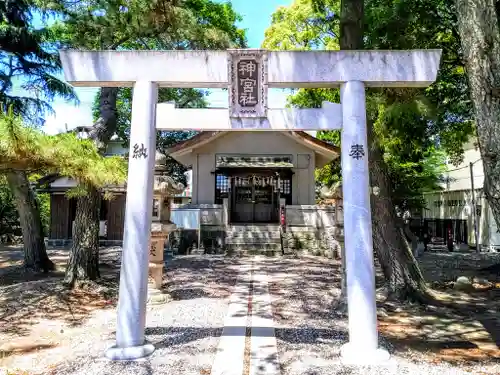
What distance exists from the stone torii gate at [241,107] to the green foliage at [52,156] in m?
1.04

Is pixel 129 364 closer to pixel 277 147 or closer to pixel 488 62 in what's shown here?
pixel 488 62

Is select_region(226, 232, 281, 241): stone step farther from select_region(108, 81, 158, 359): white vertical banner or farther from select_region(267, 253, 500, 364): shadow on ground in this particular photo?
select_region(108, 81, 158, 359): white vertical banner

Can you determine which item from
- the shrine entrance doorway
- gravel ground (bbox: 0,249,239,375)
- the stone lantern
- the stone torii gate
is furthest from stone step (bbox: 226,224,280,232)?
the stone torii gate

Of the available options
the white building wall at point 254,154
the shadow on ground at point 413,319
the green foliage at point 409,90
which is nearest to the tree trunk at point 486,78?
the shadow on ground at point 413,319

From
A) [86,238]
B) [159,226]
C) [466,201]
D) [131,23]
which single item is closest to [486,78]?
[159,226]

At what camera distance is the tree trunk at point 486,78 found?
418 centimetres

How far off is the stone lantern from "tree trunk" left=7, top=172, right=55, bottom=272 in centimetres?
384

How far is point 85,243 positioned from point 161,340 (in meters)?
4.56

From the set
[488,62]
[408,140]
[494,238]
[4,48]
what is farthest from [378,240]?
[494,238]

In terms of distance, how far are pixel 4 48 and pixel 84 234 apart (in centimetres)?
787

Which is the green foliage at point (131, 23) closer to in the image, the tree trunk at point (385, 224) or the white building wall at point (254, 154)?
the tree trunk at point (385, 224)

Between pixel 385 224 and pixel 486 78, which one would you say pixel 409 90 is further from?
pixel 486 78

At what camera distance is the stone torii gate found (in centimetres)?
476

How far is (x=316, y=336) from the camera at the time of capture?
552 cm
